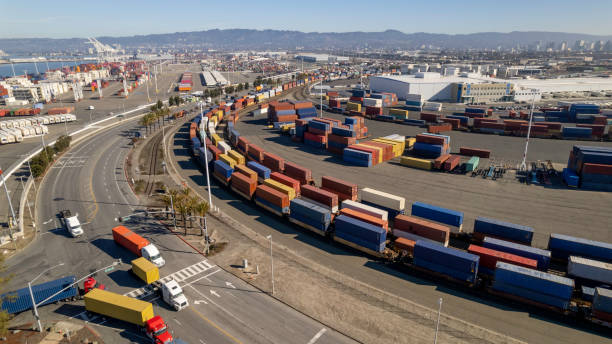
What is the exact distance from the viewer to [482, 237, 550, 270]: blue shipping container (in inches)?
1347

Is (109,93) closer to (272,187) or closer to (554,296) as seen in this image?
(272,187)

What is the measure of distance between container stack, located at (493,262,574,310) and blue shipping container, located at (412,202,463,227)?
10529mm

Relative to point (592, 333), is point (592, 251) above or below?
above

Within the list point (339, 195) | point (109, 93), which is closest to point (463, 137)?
point (339, 195)

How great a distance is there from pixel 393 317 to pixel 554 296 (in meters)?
14.6

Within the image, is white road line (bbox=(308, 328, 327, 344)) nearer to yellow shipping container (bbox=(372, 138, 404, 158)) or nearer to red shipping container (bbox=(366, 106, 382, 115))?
yellow shipping container (bbox=(372, 138, 404, 158))

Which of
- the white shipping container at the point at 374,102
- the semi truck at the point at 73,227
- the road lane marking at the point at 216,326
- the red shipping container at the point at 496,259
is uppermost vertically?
the white shipping container at the point at 374,102

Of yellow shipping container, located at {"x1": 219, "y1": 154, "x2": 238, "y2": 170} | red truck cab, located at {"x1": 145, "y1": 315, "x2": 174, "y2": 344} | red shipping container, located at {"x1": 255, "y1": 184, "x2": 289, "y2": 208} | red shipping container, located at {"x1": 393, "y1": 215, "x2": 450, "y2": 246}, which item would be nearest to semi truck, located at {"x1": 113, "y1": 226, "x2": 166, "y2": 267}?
red truck cab, located at {"x1": 145, "y1": 315, "x2": 174, "y2": 344}

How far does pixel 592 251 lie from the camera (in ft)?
116

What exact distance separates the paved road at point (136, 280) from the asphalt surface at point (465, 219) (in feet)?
31.4

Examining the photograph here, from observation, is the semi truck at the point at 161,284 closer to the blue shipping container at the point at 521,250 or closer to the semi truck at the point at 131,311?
the semi truck at the point at 131,311

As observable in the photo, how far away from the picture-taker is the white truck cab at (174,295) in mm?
31969

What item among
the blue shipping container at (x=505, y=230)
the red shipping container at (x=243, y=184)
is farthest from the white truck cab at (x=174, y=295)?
the blue shipping container at (x=505, y=230)

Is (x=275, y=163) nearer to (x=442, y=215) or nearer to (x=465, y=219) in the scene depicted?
(x=442, y=215)
